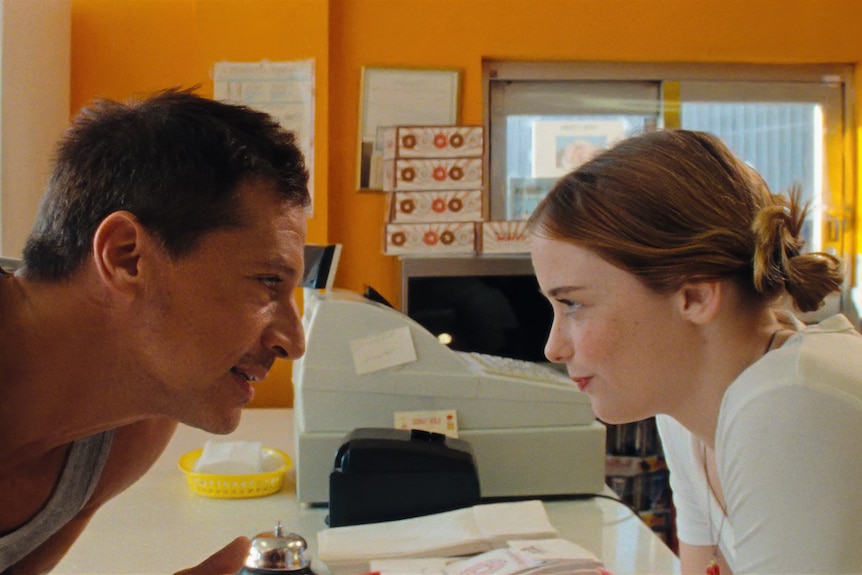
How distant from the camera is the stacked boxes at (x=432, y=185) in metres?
3.05

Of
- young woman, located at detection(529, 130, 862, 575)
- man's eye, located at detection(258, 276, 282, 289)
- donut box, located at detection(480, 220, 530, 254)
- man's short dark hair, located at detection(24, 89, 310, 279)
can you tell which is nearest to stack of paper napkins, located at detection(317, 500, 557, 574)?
young woman, located at detection(529, 130, 862, 575)

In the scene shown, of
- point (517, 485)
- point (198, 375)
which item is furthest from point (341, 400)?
point (198, 375)

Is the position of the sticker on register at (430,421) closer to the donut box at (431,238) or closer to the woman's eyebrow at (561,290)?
the woman's eyebrow at (561,290)

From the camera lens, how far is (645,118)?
3.53m

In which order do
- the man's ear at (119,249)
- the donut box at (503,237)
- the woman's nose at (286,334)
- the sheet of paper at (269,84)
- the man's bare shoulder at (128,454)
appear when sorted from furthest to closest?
the sheet of paper at (269,84) < the donut box at (503,237) < the man's bare shoulder at (128,454) < the woman's nose at (286,334) < the man's ear at (119,249)

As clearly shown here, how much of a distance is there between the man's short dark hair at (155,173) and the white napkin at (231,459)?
0.88 m

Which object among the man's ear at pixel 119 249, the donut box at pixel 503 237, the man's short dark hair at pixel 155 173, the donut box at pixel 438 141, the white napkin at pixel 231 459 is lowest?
the white napkin at pixel 231 459

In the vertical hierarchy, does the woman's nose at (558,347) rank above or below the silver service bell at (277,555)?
above

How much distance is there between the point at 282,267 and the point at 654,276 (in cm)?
48

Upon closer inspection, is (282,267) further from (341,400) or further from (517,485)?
(517,485)

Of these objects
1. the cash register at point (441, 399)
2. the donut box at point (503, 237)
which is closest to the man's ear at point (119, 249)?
the cash register at point (441, 399)

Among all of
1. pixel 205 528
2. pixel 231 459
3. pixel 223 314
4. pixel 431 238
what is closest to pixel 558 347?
pixel 223 314

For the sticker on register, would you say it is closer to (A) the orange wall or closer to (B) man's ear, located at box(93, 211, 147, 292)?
(B) man's ear, located at box(93, 211, 147, 292)

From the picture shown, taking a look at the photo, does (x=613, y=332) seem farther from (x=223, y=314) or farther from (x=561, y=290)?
(x=223, y=314)
